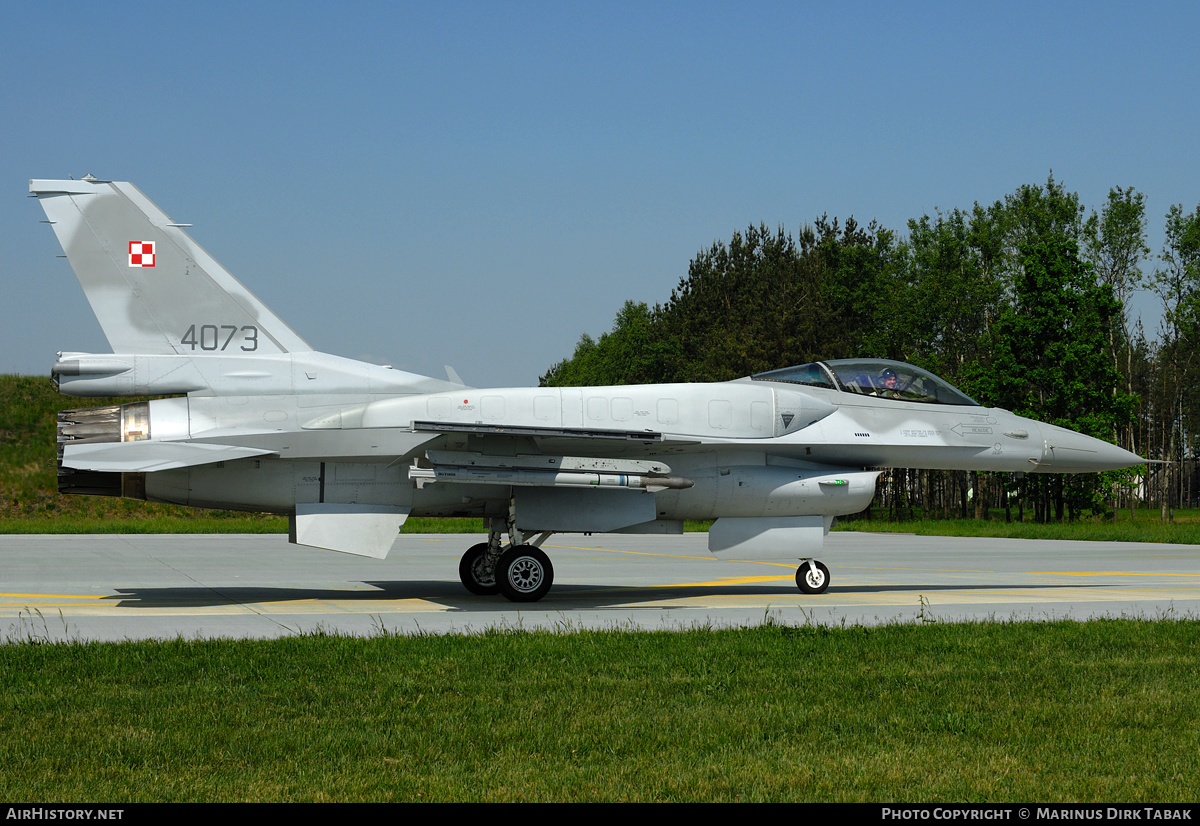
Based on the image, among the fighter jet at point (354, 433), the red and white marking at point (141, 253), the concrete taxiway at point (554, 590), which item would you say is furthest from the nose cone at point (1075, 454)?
the red and white marking at point (141, 253)

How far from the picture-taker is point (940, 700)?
6738mm

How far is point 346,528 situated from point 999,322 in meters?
37.7

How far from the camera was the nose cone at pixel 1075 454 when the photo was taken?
14531 mm

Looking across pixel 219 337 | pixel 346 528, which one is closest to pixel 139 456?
pixel 219 337

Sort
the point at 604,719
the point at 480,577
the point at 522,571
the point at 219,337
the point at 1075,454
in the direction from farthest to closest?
the point at 1075,454, the point at 480,577, the point at 522,571, the point at 219,337, the point at 604,719

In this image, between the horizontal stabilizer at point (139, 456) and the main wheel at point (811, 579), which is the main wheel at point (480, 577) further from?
the main wheel at point (811, 579)

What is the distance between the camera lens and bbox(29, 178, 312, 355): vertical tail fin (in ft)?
39.5

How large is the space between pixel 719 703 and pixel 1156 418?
7161 centimetres

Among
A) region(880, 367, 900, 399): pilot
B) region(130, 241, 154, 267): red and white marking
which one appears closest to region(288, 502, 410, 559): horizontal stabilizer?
region(130, 241, 154, 267): red and white marking

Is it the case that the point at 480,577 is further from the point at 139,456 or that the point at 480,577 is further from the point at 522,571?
the point at 139,456

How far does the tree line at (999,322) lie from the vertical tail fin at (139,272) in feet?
117

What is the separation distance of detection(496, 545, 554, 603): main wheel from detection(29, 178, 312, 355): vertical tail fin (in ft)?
13.5

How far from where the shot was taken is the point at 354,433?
12.3 m

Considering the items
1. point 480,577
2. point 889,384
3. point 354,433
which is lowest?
point 480,577
